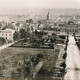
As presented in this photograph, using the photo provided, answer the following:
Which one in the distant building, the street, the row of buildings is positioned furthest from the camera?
the distant building

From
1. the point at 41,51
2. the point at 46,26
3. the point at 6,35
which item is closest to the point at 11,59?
the point at 41,51

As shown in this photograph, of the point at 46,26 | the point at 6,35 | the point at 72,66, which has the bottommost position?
the point at 72,66

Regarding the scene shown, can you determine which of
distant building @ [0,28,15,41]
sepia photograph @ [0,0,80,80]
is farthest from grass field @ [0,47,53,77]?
distant building @ [0,28,15,41]

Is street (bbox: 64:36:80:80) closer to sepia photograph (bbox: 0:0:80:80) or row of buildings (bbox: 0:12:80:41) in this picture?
sepia photograph (bbox: 0:0:80:80)

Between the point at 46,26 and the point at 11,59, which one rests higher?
the point at 46,26

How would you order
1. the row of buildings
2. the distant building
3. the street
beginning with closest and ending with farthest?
1. the street
2. the row of buildings
3. the distant building

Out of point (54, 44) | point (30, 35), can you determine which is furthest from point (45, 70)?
point (30, 35)

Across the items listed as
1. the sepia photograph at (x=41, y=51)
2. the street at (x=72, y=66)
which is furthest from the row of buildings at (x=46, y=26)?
the street at (x=72, y=66)

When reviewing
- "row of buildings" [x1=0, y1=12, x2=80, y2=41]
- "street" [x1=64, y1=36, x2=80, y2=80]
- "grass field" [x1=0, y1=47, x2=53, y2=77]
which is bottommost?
"street" [x1=64, y1=36, x2=80, y2=80]

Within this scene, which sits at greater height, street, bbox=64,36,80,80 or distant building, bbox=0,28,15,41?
distant building, bbox=0,28,15,41

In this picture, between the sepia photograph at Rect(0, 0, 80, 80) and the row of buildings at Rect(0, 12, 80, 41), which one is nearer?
the sepia photograph at Rect(0, 0, 80, 80)

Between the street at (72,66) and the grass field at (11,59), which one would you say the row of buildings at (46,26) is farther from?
the street at (72,66)

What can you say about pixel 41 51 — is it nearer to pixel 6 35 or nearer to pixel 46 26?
pixel 46 26
